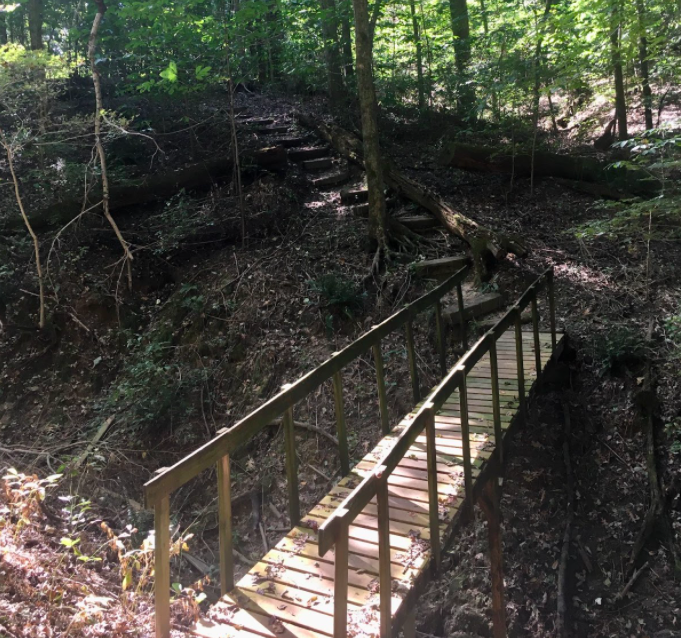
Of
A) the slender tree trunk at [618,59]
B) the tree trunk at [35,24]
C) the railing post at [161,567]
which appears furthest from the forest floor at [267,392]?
the tree trunk at [35,24]

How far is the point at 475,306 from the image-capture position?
737 centimetres

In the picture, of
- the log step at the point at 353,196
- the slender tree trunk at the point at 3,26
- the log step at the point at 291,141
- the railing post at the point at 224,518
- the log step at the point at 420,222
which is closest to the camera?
the railing post at the point at 224,518

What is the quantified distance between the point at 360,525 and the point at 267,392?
382 cm

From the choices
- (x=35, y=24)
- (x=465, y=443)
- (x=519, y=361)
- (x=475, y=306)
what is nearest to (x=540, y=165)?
(x=475, y=306)

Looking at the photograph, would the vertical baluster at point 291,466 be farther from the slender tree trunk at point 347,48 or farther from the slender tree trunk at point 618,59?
the slender tree trunk at point 347,48

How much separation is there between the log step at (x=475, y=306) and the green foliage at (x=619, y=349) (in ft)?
5.15

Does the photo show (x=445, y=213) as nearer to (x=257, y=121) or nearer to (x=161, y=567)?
(x=257, y=121)

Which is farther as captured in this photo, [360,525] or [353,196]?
[353,196]

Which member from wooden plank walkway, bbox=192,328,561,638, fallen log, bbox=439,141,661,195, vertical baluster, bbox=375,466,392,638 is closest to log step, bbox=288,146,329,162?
fallen log, bbox=439,141,661,195

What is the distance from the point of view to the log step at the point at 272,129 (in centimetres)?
1323

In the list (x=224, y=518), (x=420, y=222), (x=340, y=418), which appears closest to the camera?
(x=224, y=518)

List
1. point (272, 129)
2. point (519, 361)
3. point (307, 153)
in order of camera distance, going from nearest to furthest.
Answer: point (519, 361) < point (307, 153) < point (272, 129)

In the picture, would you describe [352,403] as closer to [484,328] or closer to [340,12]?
[484,328]

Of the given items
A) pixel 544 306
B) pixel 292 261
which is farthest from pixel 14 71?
pixel 544 306
